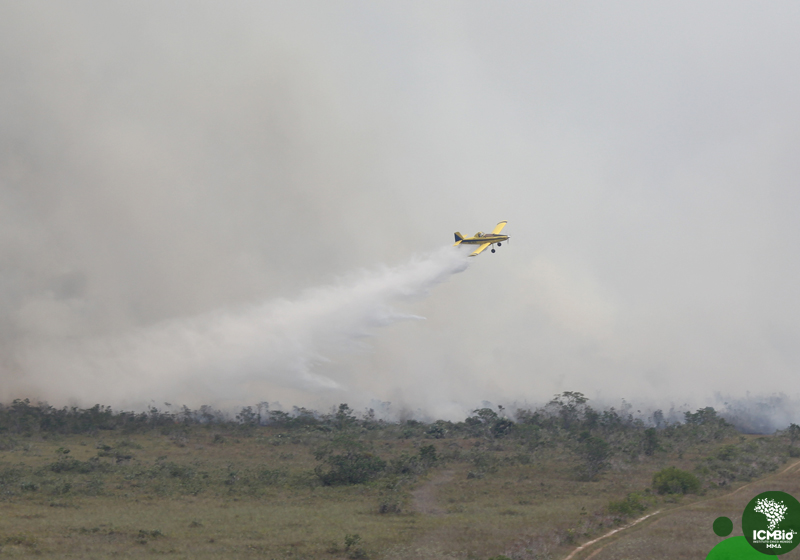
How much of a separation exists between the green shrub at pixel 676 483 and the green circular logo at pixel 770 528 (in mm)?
24884

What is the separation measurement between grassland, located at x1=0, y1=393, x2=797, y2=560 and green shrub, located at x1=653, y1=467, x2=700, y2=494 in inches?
26.6

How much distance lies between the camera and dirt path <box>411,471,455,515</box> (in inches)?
2424

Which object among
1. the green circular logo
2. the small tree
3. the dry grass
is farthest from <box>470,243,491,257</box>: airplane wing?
the green circular logo

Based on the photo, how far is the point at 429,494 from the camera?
6944 centimetres

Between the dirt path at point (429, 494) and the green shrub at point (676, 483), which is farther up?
the green shrub at point (676, 483)

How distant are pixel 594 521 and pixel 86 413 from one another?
391ft

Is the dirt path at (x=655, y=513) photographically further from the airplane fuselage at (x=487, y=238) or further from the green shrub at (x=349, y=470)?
the airplane fuselage at (x=487, y=238)

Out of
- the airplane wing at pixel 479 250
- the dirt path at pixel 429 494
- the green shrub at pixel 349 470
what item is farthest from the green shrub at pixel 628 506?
the airplane wing at pixel 479 250

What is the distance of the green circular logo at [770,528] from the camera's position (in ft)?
124

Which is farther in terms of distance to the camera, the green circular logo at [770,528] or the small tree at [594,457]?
the small tree at [594,457]

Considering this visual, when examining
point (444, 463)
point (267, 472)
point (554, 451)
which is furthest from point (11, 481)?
point (554, 451)

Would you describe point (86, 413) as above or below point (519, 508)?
above

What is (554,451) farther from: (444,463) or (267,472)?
(267,472)

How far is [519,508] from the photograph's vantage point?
60531mm
